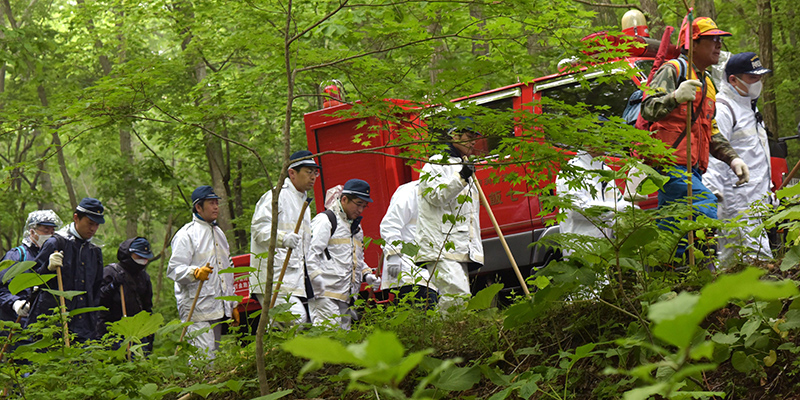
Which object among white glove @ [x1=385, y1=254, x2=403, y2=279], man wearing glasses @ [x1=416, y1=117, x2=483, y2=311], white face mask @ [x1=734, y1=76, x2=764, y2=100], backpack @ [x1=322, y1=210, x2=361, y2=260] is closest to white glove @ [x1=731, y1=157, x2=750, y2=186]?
white face mask @ [x1=734, y1=76, x2=764, y2=100]

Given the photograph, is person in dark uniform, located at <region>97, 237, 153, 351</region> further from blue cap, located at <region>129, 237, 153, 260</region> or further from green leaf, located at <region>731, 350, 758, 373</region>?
green leaf, located at <region>731, 350, 758, 373</region>

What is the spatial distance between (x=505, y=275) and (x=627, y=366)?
4735 millimetres

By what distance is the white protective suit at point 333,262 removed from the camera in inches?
270

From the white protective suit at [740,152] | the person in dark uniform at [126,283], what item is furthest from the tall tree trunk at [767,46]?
the person in dark uniform at [126,283]

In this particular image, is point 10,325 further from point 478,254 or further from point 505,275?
point 505,275

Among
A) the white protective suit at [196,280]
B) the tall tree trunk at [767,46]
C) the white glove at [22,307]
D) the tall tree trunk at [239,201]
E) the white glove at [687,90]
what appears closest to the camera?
the white glove at [687,90]

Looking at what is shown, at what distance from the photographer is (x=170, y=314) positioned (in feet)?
49.4

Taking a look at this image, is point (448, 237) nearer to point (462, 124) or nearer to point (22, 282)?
point (462, 124)

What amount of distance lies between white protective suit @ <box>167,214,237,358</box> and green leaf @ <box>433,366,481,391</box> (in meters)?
4.89

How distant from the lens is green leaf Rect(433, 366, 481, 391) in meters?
2.54

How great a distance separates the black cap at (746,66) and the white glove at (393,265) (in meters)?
3.81

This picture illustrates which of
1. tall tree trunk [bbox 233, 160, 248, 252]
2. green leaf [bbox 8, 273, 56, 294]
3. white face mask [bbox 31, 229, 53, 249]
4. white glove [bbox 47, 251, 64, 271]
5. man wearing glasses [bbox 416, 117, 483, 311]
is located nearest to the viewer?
green leaf [bbox 8, 273, 56, 294]

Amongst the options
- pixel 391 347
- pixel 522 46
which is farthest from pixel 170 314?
pixel 391 347

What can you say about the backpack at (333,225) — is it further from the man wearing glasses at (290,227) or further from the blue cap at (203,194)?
the blue cap at (203,194)
